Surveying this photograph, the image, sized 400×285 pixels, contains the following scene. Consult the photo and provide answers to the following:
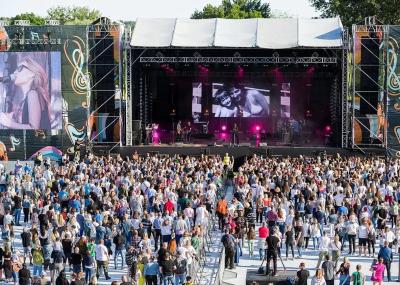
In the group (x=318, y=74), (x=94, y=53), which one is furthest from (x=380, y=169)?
(x=94, y=53)

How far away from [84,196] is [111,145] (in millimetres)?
11013

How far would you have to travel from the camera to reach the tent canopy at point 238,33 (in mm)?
32750

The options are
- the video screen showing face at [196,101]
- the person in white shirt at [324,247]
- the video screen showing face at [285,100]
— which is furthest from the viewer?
the video screen showing face at [196,101]

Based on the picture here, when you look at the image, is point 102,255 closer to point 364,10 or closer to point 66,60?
point 66,60

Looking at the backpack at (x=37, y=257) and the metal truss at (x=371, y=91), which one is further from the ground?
the metal truss at (x=371, y=91)

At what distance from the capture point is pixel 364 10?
163 ft

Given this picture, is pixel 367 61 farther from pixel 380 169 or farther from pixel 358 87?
pixel 380 169

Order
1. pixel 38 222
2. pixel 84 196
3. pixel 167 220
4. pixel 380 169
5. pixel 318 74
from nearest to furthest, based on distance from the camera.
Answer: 1. pixel 167 220
2. pixel 38 222
3. pixel 84 196
4. pixel 380 169
5. pixel 318 74

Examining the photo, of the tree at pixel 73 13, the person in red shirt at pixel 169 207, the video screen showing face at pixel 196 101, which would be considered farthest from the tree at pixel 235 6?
the person in red shirt at pixel 169 207

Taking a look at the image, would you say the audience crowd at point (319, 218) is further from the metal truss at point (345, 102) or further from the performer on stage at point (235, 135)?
the performer on stage at point (235, 135)

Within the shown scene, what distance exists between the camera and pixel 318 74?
36.1 metres

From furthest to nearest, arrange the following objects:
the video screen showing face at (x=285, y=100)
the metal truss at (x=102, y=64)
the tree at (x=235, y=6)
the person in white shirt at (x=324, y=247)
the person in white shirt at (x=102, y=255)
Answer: the tree at (x=235, y=6)
the video screen showing face at (x=285, y=100)
the metal truss at (x=102, y=64)
the person in white shirt at (x=324, y=247)
the person in white shirt at (x=102, y=255)

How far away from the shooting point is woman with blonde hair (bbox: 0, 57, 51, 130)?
34031mm

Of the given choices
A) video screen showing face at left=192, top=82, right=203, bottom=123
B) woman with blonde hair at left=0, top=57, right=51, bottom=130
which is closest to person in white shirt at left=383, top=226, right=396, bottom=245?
woman with blonde hair at left=0, top=57, right=51, bottom=130
